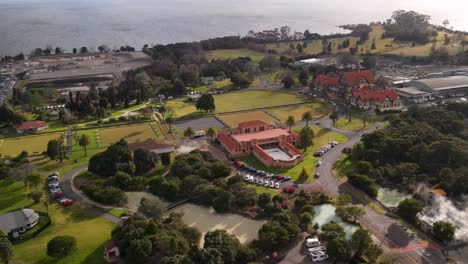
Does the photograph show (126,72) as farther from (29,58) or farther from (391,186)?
(391,186)

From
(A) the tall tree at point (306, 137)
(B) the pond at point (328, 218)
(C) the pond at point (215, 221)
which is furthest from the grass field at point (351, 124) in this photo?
(C) the pond at point (215, 221)

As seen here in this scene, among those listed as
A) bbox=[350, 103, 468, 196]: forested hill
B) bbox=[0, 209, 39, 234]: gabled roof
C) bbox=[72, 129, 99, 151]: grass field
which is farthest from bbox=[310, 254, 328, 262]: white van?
bbox=[72, 129, 99, 151]: grass field

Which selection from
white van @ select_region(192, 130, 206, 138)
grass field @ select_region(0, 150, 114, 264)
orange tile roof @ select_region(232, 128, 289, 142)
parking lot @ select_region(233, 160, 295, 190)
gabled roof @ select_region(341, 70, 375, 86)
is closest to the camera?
grass field @ select_region(0, 150, 114, 264)

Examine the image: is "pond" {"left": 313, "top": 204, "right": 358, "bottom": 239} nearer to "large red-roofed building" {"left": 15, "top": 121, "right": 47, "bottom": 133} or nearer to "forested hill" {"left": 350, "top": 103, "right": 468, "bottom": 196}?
"forested hill" {"left": 350, "top": 103, "right": 468, "bottom": 196}

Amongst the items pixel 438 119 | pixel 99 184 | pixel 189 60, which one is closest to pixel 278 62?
pixel 189 60

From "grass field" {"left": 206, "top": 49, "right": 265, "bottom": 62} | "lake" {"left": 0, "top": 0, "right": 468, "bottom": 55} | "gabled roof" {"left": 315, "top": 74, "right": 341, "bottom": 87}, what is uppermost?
"lake" {"left": 0, "top": 0, "right": 468, "bottom": 55}

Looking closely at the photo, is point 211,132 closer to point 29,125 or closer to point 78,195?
point 78,195

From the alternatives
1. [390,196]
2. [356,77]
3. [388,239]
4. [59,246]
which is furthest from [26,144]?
[356,77]
